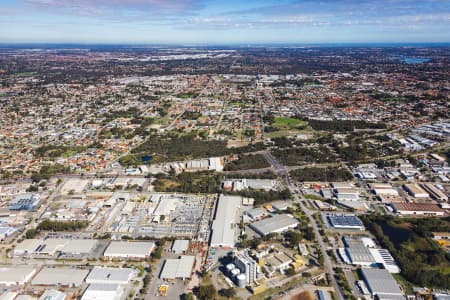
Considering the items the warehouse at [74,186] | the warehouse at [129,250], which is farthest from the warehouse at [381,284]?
the warehouse at [74,186]

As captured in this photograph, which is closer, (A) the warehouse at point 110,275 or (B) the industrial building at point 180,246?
(A) the warehouse at point 110,275

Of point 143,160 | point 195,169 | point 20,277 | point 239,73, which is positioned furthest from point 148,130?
point 239,73

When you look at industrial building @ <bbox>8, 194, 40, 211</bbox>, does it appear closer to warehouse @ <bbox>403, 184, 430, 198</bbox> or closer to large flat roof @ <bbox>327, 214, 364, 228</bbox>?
large flat roof @ <bbox>327, 214, 364, 228</bbox>

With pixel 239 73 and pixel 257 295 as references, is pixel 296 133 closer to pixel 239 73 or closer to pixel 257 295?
pixel 257 295

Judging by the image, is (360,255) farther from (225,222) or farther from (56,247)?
(56,247)

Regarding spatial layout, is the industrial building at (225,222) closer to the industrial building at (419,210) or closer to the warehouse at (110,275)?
the warehouse at (110,275)

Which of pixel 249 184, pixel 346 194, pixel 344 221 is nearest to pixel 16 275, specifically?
pixel 249 184

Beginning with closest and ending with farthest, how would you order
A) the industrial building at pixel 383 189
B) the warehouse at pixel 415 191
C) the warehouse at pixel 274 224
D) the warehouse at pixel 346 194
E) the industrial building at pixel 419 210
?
the warehouse at pixel 274 224 < the industrial building at pixel 419 210 < the warehouse at pixel 346 194 < the warehouse at pixel 415 191 < the industrial building at pixel 383 189

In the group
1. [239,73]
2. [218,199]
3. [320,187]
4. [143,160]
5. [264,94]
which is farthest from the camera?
[239,73]
